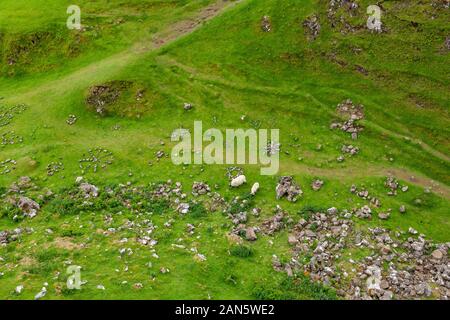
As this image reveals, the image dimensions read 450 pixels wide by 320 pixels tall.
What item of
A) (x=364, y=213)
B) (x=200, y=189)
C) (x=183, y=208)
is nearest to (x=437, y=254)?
(x=364, y=213)

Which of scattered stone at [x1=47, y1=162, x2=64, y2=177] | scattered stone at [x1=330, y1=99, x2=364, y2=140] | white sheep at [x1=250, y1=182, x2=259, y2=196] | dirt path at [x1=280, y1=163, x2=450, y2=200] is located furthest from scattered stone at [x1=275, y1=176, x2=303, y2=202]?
scattered stone at [x1=47, y1=162, x2=64, y2=177]

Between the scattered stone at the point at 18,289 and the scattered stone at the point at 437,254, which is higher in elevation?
the scattered stone at the point at 18,289

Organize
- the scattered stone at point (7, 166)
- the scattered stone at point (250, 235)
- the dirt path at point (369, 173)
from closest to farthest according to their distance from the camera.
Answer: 1. the scattered stone at point (250, 235)
2. the dirt path at point (369, 173)
3. the scattered stone at point (7, 166)

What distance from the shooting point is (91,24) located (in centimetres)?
7306

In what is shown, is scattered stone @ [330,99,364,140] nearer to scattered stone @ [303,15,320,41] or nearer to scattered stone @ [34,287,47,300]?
scattered stone @ [303,15,320,41]

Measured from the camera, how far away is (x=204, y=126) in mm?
52031

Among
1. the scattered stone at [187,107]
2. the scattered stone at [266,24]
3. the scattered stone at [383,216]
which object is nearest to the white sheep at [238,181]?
the scattered stone at [383,216]

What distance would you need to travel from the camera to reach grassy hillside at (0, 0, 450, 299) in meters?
32.4

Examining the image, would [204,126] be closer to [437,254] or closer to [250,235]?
[250,235]

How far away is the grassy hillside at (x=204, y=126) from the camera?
32.4 m

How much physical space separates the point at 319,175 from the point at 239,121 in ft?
42.7

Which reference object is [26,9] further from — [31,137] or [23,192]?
[23,192]

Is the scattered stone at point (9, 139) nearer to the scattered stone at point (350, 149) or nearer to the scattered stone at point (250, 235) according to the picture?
the scattered stone at point (250, 235)
